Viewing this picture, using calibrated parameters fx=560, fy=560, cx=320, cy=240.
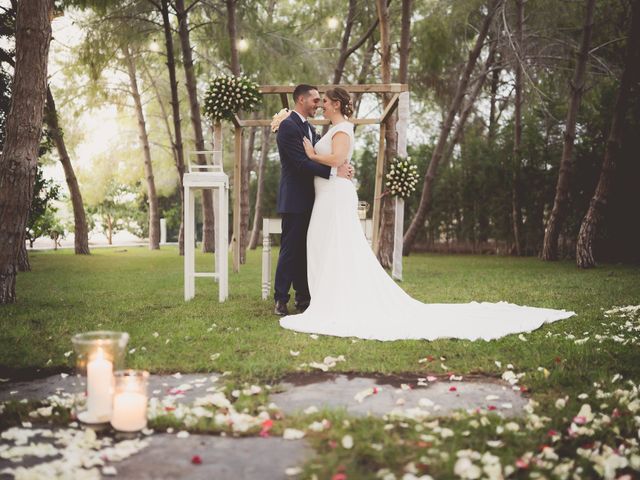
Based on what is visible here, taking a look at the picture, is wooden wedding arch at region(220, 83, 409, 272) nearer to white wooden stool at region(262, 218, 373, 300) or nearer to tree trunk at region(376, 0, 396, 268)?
tree trunk at region(376, 0, 396, 268)

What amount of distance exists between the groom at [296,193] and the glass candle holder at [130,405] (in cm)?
288

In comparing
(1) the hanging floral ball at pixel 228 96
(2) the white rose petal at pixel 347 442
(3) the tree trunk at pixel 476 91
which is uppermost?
(3) the tree trunk at pixel 476 91

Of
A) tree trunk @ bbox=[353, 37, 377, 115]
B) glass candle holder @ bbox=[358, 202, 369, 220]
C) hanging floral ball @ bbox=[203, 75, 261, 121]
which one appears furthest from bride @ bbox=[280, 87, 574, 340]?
tree trunk @ bbox=[353, 37, 377, 115]

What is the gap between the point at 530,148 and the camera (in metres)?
14.6

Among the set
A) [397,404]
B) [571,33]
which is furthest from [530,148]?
[397,404]

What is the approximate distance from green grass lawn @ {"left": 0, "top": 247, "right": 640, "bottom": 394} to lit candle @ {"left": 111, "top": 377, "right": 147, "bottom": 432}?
80 centimetres

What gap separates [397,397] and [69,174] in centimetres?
1306

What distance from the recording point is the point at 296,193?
518 centimetres

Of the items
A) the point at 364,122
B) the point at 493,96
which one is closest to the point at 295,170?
the point at 364,122

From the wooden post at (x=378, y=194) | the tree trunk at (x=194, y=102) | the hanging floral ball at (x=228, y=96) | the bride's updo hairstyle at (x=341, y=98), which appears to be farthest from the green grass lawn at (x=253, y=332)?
the tree trunk at (x=194, y=102)

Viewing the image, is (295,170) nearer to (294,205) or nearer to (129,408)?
(294,205)

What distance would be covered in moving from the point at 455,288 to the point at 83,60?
8673 millimetres

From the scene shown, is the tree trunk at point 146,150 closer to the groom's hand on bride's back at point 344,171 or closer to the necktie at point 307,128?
the necktie at point 307,128

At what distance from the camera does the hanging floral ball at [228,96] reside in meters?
7.09
